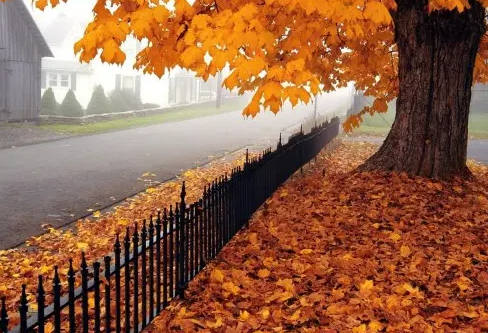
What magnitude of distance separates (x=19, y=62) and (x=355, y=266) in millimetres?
25579

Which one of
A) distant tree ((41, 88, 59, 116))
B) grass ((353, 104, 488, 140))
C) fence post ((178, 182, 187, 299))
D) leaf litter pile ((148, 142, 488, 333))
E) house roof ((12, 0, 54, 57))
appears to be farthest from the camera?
grass ((353, 104, 488, 140))

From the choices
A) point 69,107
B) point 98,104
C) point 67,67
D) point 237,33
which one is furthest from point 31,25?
point 237,33

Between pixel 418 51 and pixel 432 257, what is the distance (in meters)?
4.32

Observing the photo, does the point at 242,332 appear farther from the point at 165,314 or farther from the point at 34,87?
the point at 34,87

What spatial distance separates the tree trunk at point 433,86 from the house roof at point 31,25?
2334 cm

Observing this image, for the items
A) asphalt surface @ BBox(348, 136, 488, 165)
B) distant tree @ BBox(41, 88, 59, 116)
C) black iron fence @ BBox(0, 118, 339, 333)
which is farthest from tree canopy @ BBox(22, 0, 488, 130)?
distant tree @ BBox(41, 88, 59, 116)

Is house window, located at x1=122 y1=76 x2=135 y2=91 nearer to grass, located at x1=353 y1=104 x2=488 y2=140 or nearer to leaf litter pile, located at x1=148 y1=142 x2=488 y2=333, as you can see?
grass, located at x1=353 y1=104 x2=488 y2=140

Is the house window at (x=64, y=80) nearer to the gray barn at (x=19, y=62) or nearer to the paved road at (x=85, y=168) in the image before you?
the gray barn at (x=19, y=62)

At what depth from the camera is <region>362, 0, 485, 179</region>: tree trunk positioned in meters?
8.76

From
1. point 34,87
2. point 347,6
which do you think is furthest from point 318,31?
point 34,87

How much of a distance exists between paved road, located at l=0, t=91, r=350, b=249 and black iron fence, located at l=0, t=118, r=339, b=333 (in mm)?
2805

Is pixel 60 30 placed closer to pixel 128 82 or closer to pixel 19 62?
pixel 128 82

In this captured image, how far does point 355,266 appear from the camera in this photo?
19.4 ft

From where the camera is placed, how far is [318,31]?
5570 millimetres
